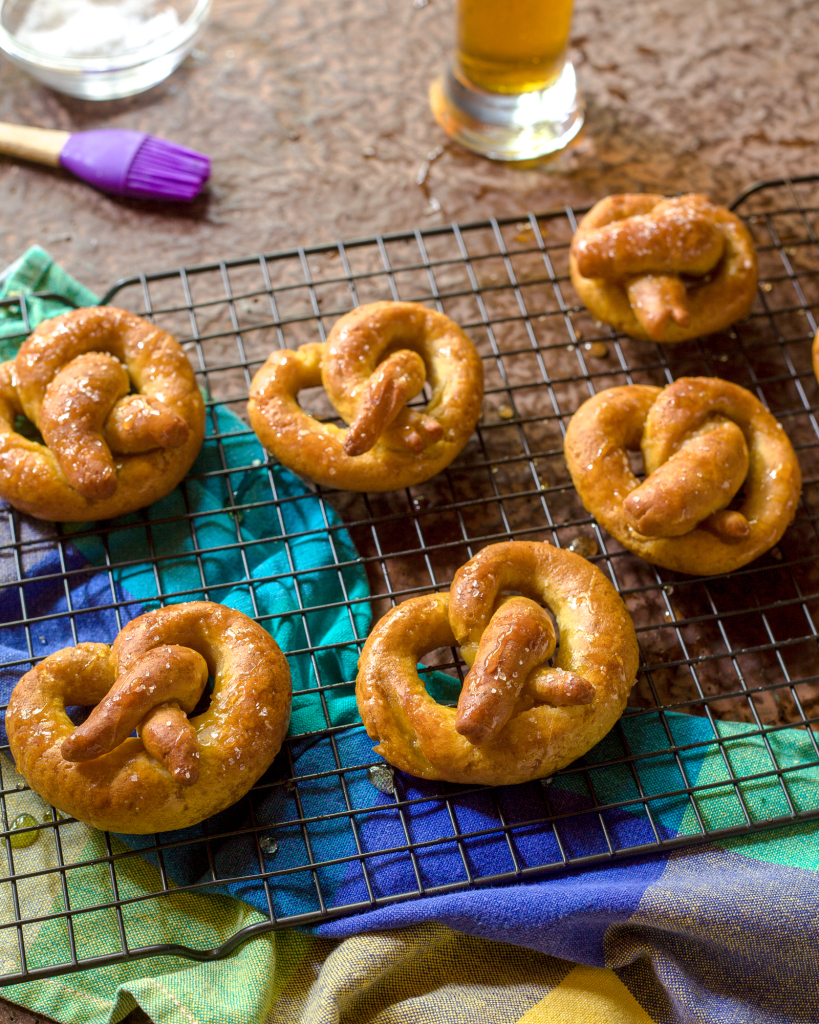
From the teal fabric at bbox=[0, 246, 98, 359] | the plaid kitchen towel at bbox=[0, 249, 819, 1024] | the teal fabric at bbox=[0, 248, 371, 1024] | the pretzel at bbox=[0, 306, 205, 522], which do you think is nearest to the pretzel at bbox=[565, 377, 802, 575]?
the plaid kitchen towel at bbox=[0, 249, 819, 1024]

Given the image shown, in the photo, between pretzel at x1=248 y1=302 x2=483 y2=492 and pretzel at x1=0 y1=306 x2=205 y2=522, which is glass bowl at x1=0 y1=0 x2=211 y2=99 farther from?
pretzel at x1=248 y1=302 x2=483 y2=492

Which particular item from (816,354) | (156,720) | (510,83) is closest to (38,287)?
(156,720)

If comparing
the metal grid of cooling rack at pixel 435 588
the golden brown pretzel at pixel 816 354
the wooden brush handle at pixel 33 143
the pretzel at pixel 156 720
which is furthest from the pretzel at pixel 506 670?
the wooden brush handle at pixel 33 143

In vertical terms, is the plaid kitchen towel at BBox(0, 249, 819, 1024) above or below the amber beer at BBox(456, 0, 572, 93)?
below

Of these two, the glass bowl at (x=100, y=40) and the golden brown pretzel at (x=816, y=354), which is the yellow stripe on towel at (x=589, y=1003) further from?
the glass bowl at (x=100, y=40)

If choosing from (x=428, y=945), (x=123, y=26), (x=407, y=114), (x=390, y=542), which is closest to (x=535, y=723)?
(x=428, y=945)

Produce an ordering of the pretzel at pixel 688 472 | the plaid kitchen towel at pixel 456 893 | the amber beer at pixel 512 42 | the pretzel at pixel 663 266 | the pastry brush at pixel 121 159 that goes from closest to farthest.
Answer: the plaid kitchen towel at pixel 456 893 → the pretzel at pixel 688 472 → the pretzel at pixel 663 266 → the amber beer at pixel 512 42 → the pastry brush at pixel 121 159

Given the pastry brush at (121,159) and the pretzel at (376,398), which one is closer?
the pretzel at (376,398)

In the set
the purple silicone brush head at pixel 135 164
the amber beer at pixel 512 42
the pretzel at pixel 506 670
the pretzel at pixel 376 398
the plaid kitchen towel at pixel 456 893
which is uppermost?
the amber beer at pixel 512 42
